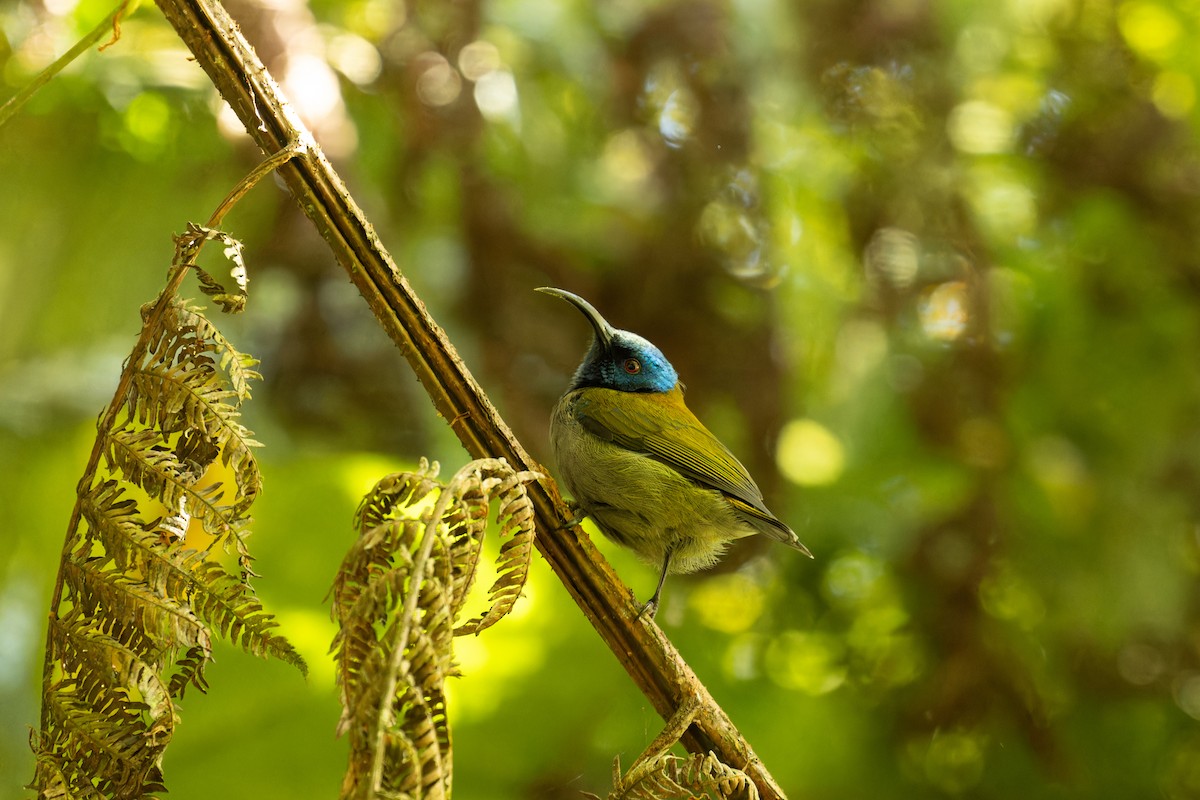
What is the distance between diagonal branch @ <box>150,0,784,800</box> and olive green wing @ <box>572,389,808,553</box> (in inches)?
34.2

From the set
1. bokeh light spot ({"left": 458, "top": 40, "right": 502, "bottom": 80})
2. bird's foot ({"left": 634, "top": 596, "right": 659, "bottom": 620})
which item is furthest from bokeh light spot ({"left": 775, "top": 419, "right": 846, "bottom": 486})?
bird's foot ({"left": 634, "top": 596, "right": 659, "bottom": 620})

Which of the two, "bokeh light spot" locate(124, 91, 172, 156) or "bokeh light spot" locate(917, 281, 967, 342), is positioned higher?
"bokeh light spot" locate(124, 91, 172, 156)

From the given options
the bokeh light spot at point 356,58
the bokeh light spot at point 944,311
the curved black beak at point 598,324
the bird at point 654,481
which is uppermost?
the bokeh light spot at point 356,58

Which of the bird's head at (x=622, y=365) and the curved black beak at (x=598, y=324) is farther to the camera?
the bird's head at (x=622, y=365)

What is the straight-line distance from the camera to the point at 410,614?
1.06m

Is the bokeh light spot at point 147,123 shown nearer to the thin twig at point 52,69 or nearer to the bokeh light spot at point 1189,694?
the thin twig at point 52,69

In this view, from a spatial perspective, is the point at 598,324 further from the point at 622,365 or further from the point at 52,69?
the point at 52,69

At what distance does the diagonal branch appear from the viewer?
1.33m

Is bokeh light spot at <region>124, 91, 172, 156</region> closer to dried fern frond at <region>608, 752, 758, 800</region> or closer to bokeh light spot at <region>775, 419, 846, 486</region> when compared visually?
bokeh light spot at <region>775, 419, 846, 486</region>

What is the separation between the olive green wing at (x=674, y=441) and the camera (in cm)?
232

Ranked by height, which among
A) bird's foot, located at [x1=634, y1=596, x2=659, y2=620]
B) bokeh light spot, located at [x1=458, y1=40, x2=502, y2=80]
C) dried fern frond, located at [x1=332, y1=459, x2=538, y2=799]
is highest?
bokeh light spot, located at [x1=458, y1=40, x2=502, y2=80]

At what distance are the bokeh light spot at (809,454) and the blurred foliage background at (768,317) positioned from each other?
0.02 metres

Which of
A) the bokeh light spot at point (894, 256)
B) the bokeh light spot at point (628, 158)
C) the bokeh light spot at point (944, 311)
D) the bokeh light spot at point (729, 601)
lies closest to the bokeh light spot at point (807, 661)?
the bokeh light spot at point (729, 601)

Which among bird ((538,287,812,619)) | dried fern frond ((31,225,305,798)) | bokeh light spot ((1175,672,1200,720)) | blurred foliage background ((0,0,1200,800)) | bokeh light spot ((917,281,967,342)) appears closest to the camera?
dried fern frond ((31,225,305,798))
